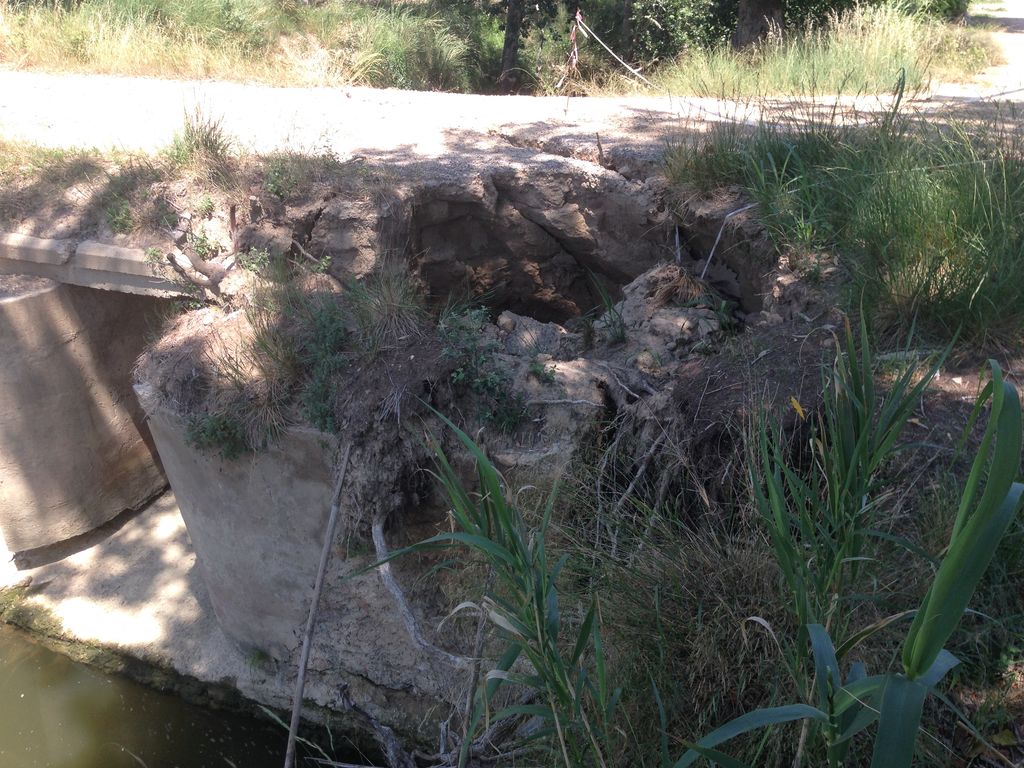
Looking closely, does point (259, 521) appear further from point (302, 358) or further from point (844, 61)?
point (844, 61)

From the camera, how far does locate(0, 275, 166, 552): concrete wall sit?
5.81 meters

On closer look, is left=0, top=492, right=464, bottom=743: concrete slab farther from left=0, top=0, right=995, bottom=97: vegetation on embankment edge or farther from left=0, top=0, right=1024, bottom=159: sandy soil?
left=0, top=0, right=995, bottom=97: vegetation on embankment edge

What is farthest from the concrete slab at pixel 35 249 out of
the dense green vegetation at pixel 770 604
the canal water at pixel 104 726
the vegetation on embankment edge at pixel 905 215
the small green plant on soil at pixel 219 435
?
the vegetation on embankment edge at pixel 905 215

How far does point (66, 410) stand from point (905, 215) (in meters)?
5.41

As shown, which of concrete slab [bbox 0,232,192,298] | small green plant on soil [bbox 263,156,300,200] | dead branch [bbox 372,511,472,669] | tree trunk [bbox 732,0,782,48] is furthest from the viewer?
tree trunk [bbox 732,0,782,48]

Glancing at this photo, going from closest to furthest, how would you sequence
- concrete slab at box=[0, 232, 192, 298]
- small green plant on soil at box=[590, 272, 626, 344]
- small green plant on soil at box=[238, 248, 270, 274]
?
1. small green plant on soil at box=[590, 272, 626, 344]
2. small green plant on soil at box=[238, 248, 270, 274]
3. concrete slab at box=[0, 232, 192, 298]

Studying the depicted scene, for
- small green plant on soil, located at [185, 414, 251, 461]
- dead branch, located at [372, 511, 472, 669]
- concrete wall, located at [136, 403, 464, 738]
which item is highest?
small green plant on soil, located at [185, 414, 251, 461]

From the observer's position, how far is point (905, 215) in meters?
3.91

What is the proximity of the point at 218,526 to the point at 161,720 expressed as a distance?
1414mm

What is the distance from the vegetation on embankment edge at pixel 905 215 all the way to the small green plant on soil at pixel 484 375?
5.14 ft

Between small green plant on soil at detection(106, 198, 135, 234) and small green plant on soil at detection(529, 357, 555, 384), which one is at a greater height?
small green plant on soil at detection(106, 198, 135, 234)

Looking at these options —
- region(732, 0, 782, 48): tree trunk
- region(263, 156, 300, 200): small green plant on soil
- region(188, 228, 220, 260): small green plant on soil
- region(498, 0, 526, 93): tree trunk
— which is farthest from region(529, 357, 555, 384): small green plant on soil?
region(732, 0, 782, 48): tree trunk

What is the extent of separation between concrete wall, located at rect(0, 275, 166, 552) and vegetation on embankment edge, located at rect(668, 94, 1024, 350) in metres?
4.28

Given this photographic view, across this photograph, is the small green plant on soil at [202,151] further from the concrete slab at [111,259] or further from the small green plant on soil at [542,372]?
the small green plant on soil at [542,372]
